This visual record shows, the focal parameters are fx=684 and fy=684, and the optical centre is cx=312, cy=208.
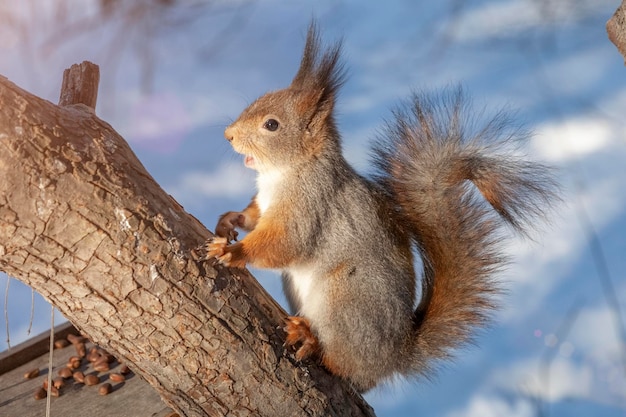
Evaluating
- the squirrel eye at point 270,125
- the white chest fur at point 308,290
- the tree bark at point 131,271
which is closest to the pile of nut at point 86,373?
the tree bark at point 131,271

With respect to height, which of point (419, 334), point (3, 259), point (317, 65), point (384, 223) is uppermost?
point (317, 65)

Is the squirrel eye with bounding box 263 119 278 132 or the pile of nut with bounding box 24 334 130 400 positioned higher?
the squirrel eye with bounding box 263 119 278 132

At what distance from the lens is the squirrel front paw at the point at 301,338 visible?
2293 millimetres

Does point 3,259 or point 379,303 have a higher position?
point 3,259

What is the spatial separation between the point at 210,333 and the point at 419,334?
0.86 metres

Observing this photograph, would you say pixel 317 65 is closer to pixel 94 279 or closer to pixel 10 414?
pixel 94 279

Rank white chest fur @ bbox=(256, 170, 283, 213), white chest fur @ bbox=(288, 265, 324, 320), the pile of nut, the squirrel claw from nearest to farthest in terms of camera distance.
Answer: the squirrel claw
white chest fur @ bbox=(288, 265, 324, 320)
white chest fur @ bbox=(256, 170, 283, 213)
the pile of nut

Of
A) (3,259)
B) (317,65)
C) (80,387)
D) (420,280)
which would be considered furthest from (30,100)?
(80,387)

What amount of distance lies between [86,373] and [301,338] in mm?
1539

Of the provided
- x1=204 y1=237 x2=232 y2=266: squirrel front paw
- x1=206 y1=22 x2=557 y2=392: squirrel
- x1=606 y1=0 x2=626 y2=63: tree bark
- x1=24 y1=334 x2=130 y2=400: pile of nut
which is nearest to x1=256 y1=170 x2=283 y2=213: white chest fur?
x1=206 y1=22 x2=557 y2=392: squirrel

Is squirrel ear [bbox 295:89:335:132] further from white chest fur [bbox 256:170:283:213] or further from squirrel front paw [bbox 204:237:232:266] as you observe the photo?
squirrel front paw [bbox 204:237:232:266]

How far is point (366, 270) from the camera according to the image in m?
2.44

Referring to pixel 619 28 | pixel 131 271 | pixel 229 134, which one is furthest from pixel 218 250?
pixel 619 28

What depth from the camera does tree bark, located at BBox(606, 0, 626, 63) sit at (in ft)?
8.72
